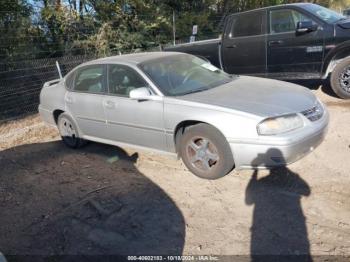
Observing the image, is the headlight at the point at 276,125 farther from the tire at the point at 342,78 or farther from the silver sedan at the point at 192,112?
the tire at the point at 342,78

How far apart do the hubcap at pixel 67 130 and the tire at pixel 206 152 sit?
7.64 ft

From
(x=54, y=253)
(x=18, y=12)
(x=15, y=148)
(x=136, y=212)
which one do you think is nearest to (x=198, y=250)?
(x=136, y=212)

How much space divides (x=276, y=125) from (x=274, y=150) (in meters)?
0.27

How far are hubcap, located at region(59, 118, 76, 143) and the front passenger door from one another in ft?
3.37

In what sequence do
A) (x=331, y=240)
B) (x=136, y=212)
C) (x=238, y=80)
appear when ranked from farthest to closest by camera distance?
(x=238, y=80), (x=136, y=212), (x=331, y=240)

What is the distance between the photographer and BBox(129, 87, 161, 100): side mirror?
5039mm

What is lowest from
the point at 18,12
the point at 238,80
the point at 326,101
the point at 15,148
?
the point at 15,148

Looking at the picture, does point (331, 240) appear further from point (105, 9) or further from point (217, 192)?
point (105, 9)

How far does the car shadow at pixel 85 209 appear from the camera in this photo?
3785 millimetres

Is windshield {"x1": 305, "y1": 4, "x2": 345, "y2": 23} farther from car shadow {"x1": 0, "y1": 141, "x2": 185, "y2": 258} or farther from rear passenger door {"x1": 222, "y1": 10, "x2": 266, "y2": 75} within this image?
car shadow {"x1": 0, "y1": 141, "x2": 185, "y2": 258}

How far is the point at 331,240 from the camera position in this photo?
137 inches

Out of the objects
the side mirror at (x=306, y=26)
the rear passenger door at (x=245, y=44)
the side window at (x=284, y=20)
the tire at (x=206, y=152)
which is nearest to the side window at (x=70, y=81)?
the tire at (x=206, y=152)

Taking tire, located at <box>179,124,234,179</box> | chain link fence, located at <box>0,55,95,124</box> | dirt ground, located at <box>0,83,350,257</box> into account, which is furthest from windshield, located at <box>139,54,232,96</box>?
chain link fence, located at <box>0,55,95,124</box>

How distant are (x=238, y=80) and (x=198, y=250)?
288 centimetres
